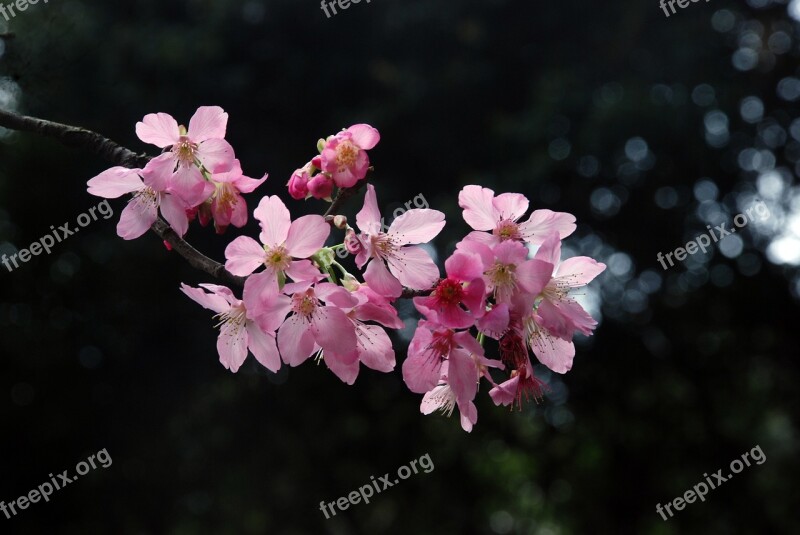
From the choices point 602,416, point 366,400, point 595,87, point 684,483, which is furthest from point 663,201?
point 366,400

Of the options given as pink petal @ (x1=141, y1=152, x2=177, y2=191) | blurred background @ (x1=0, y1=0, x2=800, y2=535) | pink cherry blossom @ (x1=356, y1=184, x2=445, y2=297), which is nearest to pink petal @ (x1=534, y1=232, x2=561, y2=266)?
pink cherry blossom @ (x1=356, y1=184, x2=445, y2=297)

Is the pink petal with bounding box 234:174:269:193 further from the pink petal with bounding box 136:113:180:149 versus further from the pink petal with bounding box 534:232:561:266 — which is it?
the pink petal with bounding box 534:232:561:266

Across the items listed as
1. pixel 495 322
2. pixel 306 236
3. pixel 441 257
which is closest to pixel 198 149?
pixel 306 236

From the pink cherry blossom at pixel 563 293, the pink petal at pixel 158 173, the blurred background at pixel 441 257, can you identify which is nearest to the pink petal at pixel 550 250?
the pink cherry blossom at pixel 563 293

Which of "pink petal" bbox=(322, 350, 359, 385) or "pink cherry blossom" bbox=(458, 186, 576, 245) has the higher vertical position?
"pink cherry blossom" bbox=(458, 186, 576, 245)

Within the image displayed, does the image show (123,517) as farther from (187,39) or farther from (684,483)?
(684,483)
